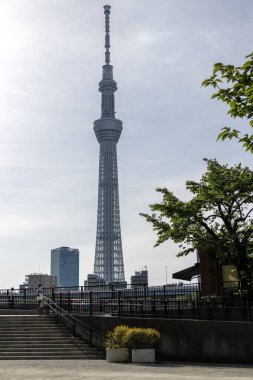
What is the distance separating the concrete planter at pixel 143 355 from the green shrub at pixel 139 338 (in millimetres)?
197

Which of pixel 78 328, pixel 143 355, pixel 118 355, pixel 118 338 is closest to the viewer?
pixel 143 355

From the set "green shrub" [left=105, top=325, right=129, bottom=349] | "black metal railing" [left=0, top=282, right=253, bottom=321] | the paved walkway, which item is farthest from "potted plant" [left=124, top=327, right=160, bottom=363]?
"black metal railing" [left=0, top=282, right=253, bottom=321]

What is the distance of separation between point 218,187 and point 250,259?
3.98 m

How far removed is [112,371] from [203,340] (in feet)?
14.6

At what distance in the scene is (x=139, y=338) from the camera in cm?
2055

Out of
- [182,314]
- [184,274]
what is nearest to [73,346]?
[182,314]

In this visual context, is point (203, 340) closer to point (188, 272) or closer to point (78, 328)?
point (78, 328)

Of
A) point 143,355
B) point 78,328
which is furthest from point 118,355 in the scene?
point 78,328

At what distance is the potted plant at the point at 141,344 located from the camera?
2050 centimetres

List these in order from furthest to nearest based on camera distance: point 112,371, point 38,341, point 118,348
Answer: point 38,341 < point 118,348 < point 112,371

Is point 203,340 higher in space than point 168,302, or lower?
lower

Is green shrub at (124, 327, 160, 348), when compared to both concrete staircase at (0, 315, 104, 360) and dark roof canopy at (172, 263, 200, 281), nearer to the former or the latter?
concrete staircase at (0, 315, 104, 360)

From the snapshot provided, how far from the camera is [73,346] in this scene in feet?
77.6

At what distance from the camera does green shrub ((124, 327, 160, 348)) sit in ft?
67.4
